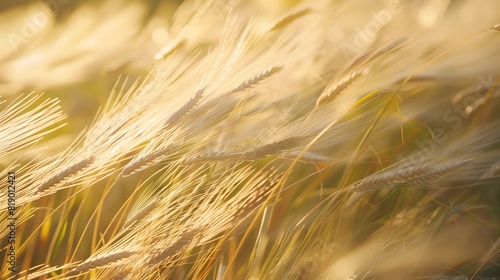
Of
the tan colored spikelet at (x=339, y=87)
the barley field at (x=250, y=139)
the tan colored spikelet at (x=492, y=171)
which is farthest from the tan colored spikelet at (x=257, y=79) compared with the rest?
the tan colored spikelet at (x=492, y=171)

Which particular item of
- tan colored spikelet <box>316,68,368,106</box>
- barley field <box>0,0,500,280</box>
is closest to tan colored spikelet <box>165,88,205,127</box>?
barley field <box>0,0,500,280</box>

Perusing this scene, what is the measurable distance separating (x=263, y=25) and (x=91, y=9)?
0.34m

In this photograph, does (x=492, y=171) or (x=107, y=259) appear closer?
(x=107, y=259)

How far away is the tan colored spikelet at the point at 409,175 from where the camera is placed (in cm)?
107

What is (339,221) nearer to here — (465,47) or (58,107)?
(465,47)

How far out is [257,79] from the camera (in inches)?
42.1

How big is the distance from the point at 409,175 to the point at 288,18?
39cm

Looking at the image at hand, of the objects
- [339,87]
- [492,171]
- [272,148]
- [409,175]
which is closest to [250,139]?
[272,148]

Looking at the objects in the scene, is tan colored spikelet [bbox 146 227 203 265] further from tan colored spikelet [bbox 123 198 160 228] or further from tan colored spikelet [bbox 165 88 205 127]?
tan colored spikelet [bbox 165 88 205 127]

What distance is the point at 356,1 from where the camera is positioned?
114 centimetres

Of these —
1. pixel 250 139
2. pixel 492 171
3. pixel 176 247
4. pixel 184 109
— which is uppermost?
pixel 184 109

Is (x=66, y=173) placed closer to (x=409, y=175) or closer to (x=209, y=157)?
(x=209, y=157)

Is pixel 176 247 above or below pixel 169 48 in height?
below

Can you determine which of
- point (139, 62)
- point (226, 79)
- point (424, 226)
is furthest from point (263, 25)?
point (424, 226)
